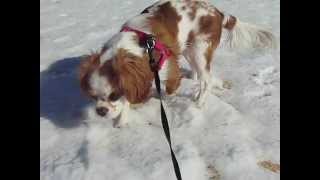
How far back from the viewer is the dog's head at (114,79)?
13.4ft

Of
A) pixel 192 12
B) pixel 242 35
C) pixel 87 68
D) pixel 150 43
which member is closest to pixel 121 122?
pixel 87 68

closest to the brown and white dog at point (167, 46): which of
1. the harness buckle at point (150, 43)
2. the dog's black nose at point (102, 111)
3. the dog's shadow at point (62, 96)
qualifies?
the dog's black nose at point (102, 111)

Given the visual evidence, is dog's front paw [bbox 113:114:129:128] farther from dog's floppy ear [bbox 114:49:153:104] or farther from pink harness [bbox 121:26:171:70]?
pink harness [bbox 121:26:171:70]

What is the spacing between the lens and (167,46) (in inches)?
174

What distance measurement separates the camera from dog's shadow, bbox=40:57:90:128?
4.58 m

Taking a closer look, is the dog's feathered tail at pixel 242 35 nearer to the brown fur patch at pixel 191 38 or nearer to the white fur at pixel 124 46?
the brown fur patch at pixel 191 38

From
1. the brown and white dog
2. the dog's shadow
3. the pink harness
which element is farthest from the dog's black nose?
the pink harness

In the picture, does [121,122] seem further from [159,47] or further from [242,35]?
[242,35]
